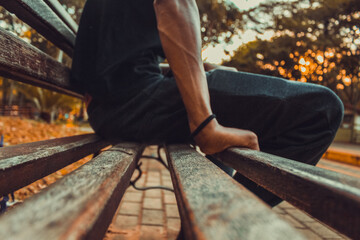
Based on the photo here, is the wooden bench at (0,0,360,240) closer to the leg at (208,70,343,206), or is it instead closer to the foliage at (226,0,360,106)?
the leg at (208,70,343,206)

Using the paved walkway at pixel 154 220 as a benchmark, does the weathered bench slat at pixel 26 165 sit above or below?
above

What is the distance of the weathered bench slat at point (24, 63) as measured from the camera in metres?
0.70

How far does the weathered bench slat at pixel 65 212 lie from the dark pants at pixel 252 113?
2.36ft

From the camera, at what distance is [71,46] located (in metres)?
1.41

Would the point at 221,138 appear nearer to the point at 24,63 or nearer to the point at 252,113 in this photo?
the point at 252,113

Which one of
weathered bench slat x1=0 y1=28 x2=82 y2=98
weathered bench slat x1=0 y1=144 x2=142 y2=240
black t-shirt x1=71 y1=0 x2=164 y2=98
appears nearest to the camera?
weathered bench slat x1=0 y1=144 x2=142 y2=240

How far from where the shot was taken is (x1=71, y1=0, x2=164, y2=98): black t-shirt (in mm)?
1153

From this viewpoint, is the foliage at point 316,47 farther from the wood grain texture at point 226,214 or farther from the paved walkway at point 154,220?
the wood grain texture at point 226,214

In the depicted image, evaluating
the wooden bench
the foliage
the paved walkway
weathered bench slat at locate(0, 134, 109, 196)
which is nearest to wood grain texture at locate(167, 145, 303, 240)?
the wooden bench

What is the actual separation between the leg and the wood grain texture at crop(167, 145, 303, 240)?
706mm

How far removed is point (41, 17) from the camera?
961mm

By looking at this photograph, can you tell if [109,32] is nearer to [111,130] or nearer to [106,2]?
[106,2]

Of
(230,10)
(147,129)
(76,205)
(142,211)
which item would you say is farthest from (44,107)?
(76,205)

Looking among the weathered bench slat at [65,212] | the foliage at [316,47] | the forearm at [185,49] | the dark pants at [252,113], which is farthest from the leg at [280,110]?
the foliage at [316,47]
